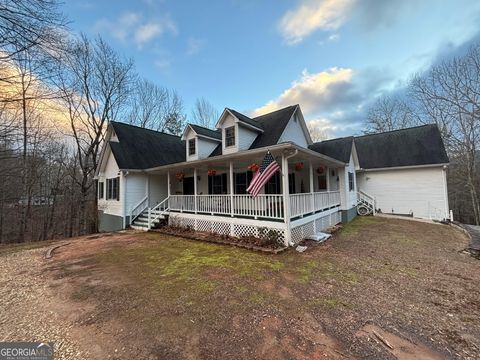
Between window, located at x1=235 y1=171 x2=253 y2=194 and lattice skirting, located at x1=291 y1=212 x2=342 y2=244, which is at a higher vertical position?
window, located at x1=235 y1=171 x2=253 y2=194

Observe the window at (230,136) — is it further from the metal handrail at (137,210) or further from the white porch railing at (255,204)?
the metal handrail at (137,210)

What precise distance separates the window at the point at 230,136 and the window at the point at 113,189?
7562 millimetres

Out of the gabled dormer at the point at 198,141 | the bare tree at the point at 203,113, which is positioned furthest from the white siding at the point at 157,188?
the bare tree at the point at 203,113

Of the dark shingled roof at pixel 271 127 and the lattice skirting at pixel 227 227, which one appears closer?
the lattice skirting at pixel 227 227

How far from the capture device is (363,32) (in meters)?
10.6

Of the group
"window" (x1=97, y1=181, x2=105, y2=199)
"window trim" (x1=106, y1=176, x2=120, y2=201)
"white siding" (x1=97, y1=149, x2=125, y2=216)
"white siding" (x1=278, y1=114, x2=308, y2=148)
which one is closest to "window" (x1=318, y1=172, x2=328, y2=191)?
"white siding" (x1=278, y1=114, x2=308, y2=148)

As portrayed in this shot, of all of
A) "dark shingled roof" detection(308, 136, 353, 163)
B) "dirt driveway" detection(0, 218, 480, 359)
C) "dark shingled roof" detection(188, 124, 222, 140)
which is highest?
"dark shingled roof" detection(188, 124, 222, 140)

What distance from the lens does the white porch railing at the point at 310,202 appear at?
27.7 feet

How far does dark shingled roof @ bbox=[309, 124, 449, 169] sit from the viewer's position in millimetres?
14289

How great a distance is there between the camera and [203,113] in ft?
A: 94.6

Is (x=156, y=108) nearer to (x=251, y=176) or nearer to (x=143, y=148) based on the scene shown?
(x=143, y=148)

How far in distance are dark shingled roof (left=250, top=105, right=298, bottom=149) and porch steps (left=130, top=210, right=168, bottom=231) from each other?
6515 mm

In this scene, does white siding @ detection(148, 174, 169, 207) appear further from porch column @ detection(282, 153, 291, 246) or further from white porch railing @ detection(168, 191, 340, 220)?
porch column @ detection(282, 153, 291, 246)

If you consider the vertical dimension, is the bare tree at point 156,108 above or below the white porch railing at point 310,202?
above
